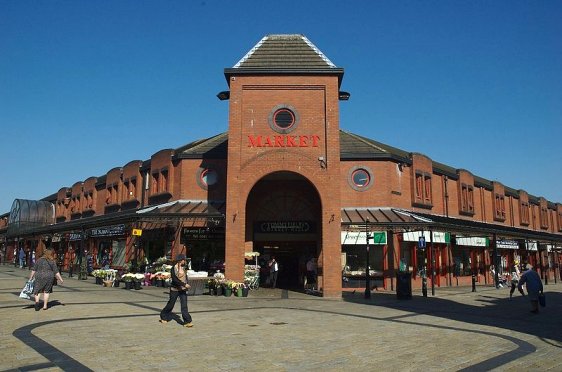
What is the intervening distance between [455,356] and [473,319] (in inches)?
235

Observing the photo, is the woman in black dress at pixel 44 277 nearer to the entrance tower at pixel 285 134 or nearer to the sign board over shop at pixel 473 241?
the entrance tower at pixel 285 134

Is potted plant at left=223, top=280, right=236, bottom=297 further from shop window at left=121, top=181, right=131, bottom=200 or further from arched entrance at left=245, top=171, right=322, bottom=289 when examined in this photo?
shop window at left=121, top=181, right=131, bottom=200

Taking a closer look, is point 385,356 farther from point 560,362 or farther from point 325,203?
point 325,203

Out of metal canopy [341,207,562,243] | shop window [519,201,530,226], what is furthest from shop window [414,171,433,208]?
shop window [519,201,530,226]

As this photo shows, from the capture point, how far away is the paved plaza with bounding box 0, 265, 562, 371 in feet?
25.1

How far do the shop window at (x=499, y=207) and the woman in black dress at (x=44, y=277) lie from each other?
118ft

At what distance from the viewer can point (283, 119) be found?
75.3ft

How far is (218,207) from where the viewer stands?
2697 centimetres

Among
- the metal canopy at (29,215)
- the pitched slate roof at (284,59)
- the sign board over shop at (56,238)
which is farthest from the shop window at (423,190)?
the metal canopy at (29,215)

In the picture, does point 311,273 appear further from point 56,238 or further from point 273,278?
point 56,238

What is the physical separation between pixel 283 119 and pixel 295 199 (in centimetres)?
555

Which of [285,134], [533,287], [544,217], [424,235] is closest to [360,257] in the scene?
[424,235]

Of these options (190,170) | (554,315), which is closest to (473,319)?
(554,315)

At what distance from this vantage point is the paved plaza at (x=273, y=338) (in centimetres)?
764
